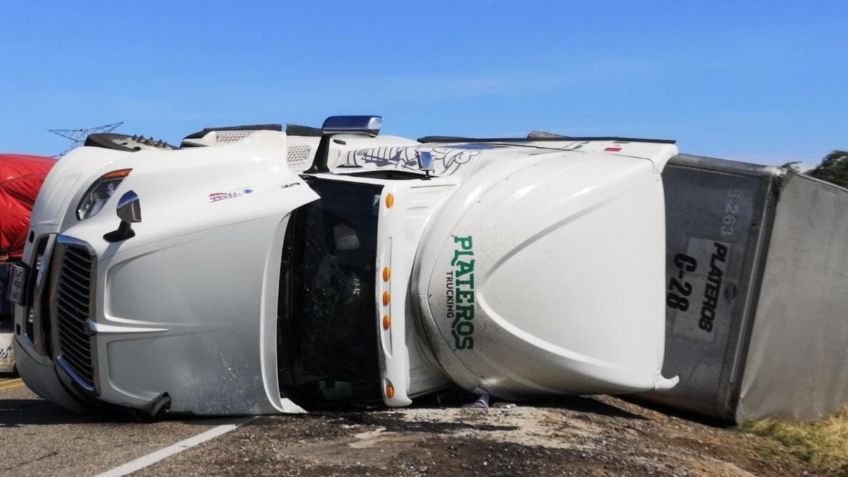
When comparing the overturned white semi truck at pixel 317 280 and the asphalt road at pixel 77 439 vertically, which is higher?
the overturned white semi truck at pixel 317 280

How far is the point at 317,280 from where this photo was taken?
6160mm

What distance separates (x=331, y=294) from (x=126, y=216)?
124 cm

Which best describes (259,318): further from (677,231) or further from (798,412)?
(798,412)

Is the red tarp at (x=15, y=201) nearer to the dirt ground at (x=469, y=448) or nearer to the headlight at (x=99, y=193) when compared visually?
the headlight at (x=99, y=193)

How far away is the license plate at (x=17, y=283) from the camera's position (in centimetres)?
657

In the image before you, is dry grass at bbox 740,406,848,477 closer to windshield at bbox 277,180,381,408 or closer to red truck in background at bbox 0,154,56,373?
windshield at bbox 277,180,381,408

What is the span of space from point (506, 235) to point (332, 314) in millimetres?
1160

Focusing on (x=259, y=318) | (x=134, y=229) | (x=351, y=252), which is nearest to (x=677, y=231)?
(x=351, y=252)

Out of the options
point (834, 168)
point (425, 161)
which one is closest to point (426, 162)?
point (425, 161)

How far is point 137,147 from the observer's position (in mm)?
6914

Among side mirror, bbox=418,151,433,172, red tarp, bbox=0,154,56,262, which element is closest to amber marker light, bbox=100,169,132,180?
side mirror, bbox=418,151,433,172

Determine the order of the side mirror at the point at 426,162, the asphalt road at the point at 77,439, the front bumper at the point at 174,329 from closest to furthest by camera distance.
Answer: the asphalt road at the point at 77,439, the front bumper at the point at 174,329, the side mirror at the point at 426,162

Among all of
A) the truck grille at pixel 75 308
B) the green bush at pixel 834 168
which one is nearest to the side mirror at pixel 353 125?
the truck grille at pixel 75 308

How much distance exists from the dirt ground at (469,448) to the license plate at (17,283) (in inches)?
69.4
